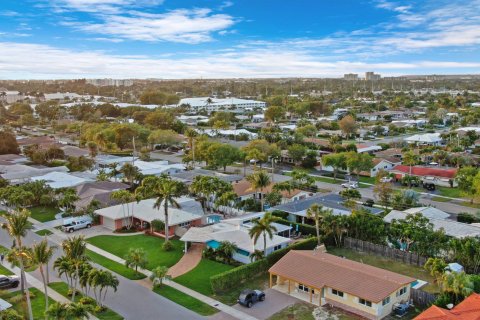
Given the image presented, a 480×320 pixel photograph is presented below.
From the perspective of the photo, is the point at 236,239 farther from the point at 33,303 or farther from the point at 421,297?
the point at 33,303

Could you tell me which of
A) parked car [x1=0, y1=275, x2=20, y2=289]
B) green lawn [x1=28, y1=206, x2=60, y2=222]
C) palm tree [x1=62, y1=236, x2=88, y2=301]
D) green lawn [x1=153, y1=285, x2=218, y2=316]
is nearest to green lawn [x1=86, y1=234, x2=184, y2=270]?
green lawn [x1=153, y1=285, x2=218, y2=316]

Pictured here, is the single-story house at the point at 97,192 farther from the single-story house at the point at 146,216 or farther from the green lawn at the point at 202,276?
the green lawn at the point at 202,276

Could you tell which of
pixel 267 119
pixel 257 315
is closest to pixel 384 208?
pixel 257 315

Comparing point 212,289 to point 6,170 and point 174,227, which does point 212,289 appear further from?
point 6,170

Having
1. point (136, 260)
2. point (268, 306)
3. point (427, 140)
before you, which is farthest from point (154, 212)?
point (427, 140)

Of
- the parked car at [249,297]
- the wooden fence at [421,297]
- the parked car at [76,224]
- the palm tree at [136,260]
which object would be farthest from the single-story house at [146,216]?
the wooden fence at [421,297]

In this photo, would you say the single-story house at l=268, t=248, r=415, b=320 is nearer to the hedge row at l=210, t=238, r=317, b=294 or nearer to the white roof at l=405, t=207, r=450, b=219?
the hedge row at l=210, t=238, r=317, b=294
